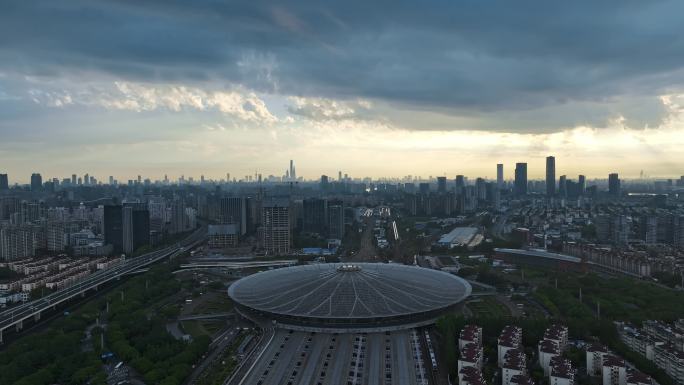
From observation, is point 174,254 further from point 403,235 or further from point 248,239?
point 403,235

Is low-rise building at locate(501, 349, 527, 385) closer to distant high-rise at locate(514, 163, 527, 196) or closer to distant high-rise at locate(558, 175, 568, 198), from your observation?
distant high-rise at locate(558, 175, 568, 198)

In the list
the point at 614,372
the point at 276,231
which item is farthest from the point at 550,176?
the point at 614,372

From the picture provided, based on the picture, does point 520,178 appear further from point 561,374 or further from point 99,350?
point 99,350

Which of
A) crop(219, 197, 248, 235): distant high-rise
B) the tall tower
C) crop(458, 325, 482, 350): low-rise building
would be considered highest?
the tall tower

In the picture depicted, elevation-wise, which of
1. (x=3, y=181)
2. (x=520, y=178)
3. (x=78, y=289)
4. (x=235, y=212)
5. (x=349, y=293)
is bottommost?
(x=78, y=289)

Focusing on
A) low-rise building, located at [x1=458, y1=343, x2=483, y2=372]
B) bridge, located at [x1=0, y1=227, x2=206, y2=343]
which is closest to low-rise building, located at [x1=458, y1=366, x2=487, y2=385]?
low-rise building, located at [x1=458, y1=343, x2=483, y2=372]

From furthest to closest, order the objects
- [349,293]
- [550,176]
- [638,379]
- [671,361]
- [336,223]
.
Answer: [550,176]
[336,223]
[349,293]
[671,361]
[638,379]

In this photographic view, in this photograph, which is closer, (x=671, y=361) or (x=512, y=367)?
(x=512, y=367)
